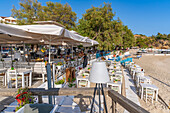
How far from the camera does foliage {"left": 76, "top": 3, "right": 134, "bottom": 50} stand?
16.1 meters

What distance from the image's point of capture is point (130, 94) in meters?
5.27

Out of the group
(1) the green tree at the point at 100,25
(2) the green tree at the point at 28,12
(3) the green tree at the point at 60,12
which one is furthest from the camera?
(3) the green tree at the point at 60,12

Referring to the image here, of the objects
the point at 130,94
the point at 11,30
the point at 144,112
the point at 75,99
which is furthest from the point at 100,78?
the point at 130,94

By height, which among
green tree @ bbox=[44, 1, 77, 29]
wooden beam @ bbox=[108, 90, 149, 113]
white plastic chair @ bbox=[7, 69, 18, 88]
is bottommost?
white plastic chair @ bbox=[7, 69, 18, 88]

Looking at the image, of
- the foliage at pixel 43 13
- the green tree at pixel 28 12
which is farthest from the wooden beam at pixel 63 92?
the green tree at pixel 28 12

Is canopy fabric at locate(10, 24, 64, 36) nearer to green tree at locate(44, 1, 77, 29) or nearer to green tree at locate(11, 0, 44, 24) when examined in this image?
green tree at locate(11, 0, 44, 24)

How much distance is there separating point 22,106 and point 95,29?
16.7 meters

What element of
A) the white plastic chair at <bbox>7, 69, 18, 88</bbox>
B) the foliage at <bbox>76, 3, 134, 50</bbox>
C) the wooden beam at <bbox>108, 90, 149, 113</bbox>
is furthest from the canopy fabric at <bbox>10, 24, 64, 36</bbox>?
the foliage at <bbox>76, 3, 134, 50</bbox>

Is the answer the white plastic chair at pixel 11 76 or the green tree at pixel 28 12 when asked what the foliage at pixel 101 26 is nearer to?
the green tree at pixel 28 12

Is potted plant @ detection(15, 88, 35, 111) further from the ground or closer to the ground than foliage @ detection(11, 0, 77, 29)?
closer to the ground

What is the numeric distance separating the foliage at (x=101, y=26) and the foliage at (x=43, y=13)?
2951 millimetres

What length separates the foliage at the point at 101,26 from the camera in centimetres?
1612

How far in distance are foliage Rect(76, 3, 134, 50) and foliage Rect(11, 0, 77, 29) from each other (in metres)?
2.95

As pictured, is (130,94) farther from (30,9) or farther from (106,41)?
(30,9)
